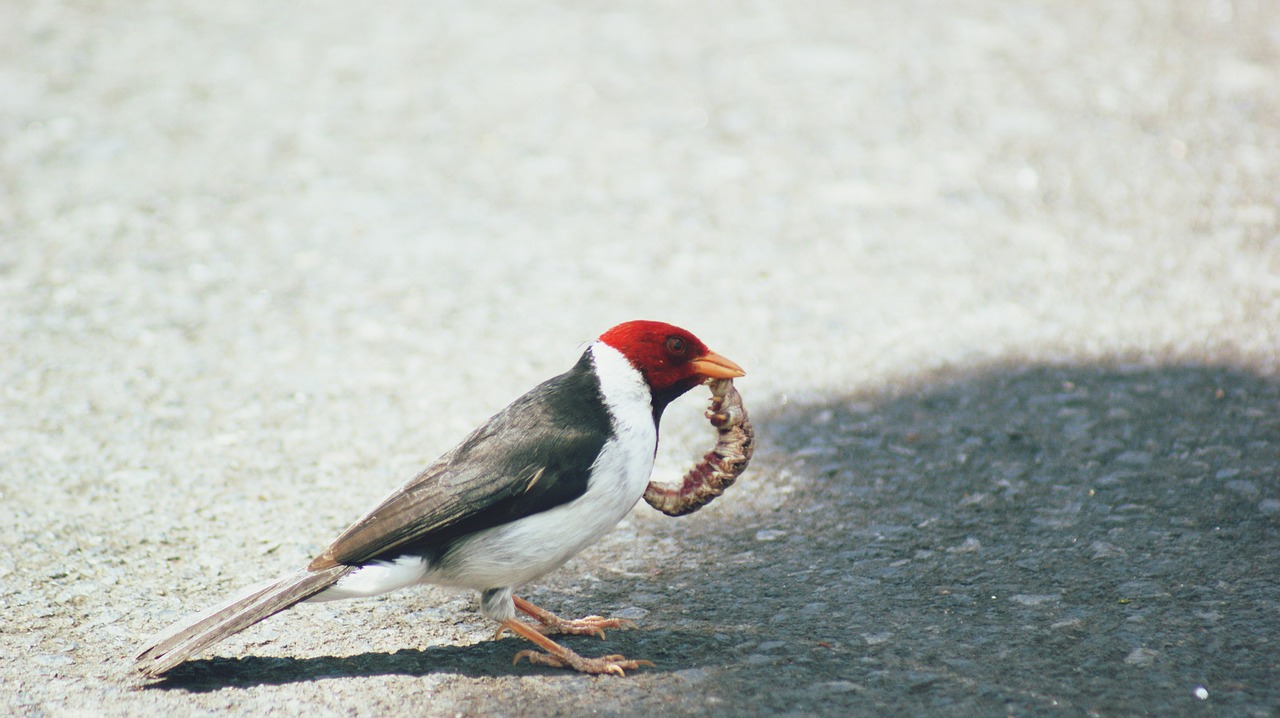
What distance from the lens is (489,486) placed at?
142 inches

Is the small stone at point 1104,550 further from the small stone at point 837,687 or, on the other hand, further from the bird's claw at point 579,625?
the bird's claw at point 579,625

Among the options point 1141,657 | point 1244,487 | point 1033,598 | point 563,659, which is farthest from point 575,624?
point 1244,487

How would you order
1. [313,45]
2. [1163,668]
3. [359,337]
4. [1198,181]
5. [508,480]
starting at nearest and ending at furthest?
[1163,668]
[508,480]
[359,337]
[1198,181]
[313,45]

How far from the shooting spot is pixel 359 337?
19.4 ft

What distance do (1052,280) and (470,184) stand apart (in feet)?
10.9

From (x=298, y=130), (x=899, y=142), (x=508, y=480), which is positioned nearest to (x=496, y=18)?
(x=298, y=130)

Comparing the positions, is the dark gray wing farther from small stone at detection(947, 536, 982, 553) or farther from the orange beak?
small stone at detection(947, 536, 982, 553)

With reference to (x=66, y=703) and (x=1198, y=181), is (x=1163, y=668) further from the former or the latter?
(x=1198, y=181)

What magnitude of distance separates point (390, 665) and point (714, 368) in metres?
1.31

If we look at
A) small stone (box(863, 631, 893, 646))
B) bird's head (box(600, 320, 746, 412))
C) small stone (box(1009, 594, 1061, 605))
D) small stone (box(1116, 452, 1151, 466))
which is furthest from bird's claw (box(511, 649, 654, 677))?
small stone (box(1116, 452, 1151, 466))

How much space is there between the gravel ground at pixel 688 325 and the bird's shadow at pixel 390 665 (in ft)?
0.05

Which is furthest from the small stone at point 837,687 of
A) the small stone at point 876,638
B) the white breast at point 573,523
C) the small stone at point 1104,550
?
the small stone at point 1104,550

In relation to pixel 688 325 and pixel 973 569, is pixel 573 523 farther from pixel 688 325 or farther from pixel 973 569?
pixel 688 325

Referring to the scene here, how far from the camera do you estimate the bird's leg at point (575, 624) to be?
381 centimetres
